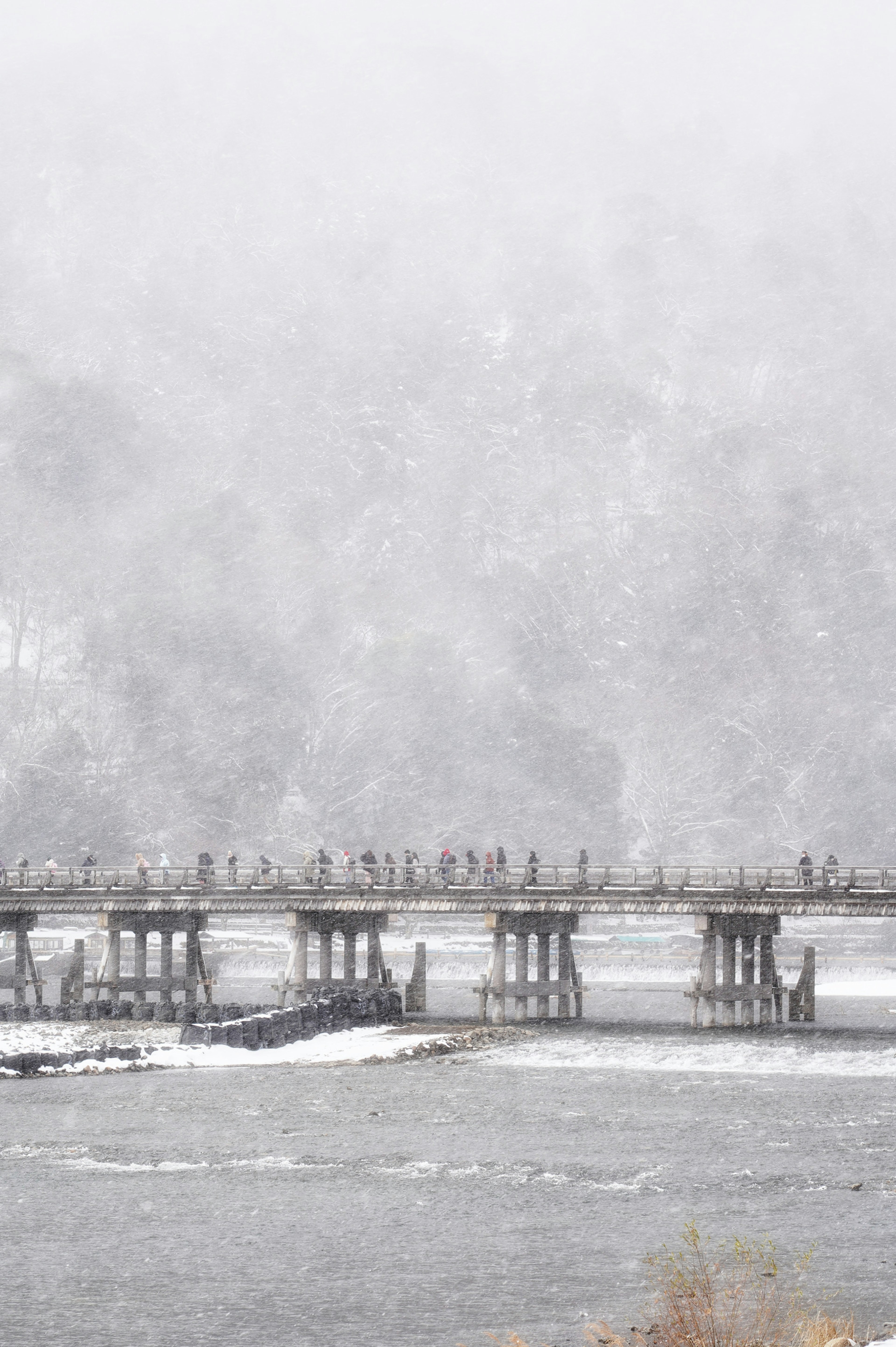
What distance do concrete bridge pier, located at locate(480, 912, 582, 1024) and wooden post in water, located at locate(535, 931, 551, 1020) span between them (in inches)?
1.3

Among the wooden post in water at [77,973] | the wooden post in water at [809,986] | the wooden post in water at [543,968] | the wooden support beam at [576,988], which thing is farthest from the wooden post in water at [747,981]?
the wooden post in water at [77,973]

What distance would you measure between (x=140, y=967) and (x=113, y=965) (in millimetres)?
1369

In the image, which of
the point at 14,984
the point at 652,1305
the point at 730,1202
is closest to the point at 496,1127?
the point at 730,1202

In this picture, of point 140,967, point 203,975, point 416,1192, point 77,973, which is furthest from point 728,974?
point 416,1192

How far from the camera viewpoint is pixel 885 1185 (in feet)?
114

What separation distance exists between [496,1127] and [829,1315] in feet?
59.6

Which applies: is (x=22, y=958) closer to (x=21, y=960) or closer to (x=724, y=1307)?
(x=21, y=960)

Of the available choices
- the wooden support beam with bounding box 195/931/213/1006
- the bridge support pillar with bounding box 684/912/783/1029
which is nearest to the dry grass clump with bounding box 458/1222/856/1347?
the bridge support pillar with bounding box 684/912/783/1029

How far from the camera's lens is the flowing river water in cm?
2584

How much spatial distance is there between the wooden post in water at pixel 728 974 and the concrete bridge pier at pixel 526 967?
659 centimetres

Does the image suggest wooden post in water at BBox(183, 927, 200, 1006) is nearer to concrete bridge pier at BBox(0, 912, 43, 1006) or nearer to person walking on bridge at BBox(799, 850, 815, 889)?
concrete bridge pier at BBox(0, 912, 43, 1006)

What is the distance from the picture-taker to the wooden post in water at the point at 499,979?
6912cm

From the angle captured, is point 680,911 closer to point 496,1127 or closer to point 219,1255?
point 496,1127

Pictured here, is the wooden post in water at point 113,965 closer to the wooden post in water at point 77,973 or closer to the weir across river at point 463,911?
the weir across river at point 463,911
